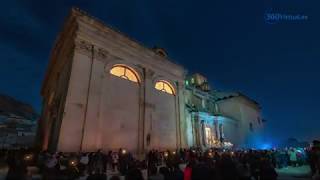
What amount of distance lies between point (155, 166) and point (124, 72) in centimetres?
1017

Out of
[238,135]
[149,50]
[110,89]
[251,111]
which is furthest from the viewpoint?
[251,111]

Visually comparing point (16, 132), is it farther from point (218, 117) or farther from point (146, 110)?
point (218, 117)

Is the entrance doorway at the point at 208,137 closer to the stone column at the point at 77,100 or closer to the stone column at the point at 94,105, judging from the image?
the stone column at the point at 94,105

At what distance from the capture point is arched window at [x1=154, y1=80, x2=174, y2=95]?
23.1 meters

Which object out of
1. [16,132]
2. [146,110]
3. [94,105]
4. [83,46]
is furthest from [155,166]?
[16,132]

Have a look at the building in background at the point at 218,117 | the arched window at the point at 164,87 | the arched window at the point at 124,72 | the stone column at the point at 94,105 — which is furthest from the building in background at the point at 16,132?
the building in background at the point at 218,117

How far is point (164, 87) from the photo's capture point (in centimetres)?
2383

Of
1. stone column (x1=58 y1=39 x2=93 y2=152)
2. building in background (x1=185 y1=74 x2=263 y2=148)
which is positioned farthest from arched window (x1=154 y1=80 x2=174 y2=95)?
stone column (x1=58 y1=39 x2=93 y2=152)

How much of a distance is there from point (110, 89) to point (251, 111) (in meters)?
33.0

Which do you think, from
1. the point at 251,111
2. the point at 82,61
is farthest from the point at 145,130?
the point at 251,111

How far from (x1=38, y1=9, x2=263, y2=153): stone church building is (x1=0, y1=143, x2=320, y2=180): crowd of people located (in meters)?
2.12

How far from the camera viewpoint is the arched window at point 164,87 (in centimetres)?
2306

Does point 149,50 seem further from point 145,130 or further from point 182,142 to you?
point 182,142

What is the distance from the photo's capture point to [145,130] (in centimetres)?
1919
